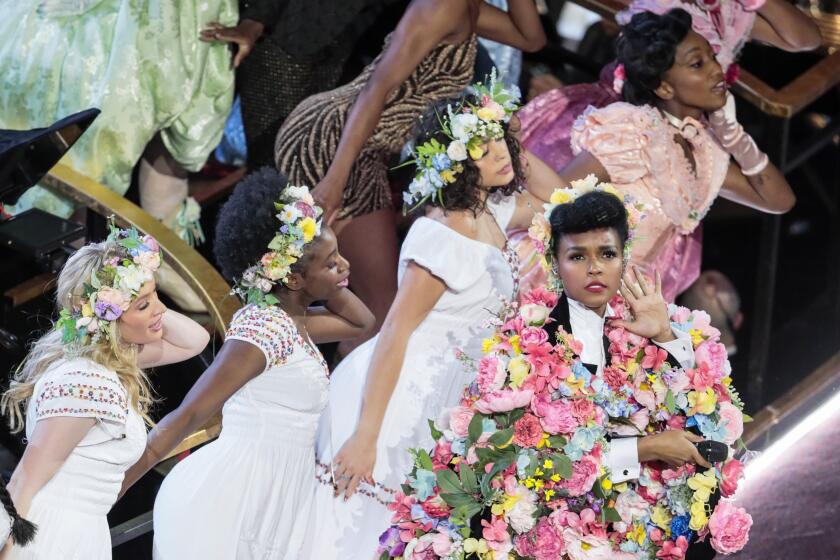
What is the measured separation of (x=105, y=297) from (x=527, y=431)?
1.10 metres

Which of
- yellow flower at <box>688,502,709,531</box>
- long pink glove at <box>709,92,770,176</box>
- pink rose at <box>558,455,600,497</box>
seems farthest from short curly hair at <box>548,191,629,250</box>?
long pink glove at <box>709,92,770,176</box>

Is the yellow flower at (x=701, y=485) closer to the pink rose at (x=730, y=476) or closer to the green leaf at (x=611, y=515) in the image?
the pink rose at (x=730, y=476)

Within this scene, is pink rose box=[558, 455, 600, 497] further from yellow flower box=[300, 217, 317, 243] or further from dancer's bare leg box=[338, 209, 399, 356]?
dancer's bare leg box=[338, 209, 399, 356]

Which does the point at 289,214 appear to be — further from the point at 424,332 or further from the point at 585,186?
the point at 585,186

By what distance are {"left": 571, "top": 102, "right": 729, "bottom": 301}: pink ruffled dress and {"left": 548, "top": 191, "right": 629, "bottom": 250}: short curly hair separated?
1128 mm

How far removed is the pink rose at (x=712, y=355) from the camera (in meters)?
4.08

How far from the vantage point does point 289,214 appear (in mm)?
4270

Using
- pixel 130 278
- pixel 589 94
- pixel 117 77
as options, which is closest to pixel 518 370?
pixel 130 278

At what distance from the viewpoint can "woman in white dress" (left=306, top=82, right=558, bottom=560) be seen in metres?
4.53

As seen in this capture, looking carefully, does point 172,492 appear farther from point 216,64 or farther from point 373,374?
point 216,64

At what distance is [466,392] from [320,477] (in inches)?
26.5

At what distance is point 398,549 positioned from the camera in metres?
4.06

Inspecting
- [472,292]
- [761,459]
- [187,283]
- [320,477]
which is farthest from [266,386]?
[761,459]

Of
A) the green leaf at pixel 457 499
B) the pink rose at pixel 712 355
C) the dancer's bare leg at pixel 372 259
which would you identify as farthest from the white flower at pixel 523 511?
the dancer's bare leg at pixel 372 259
